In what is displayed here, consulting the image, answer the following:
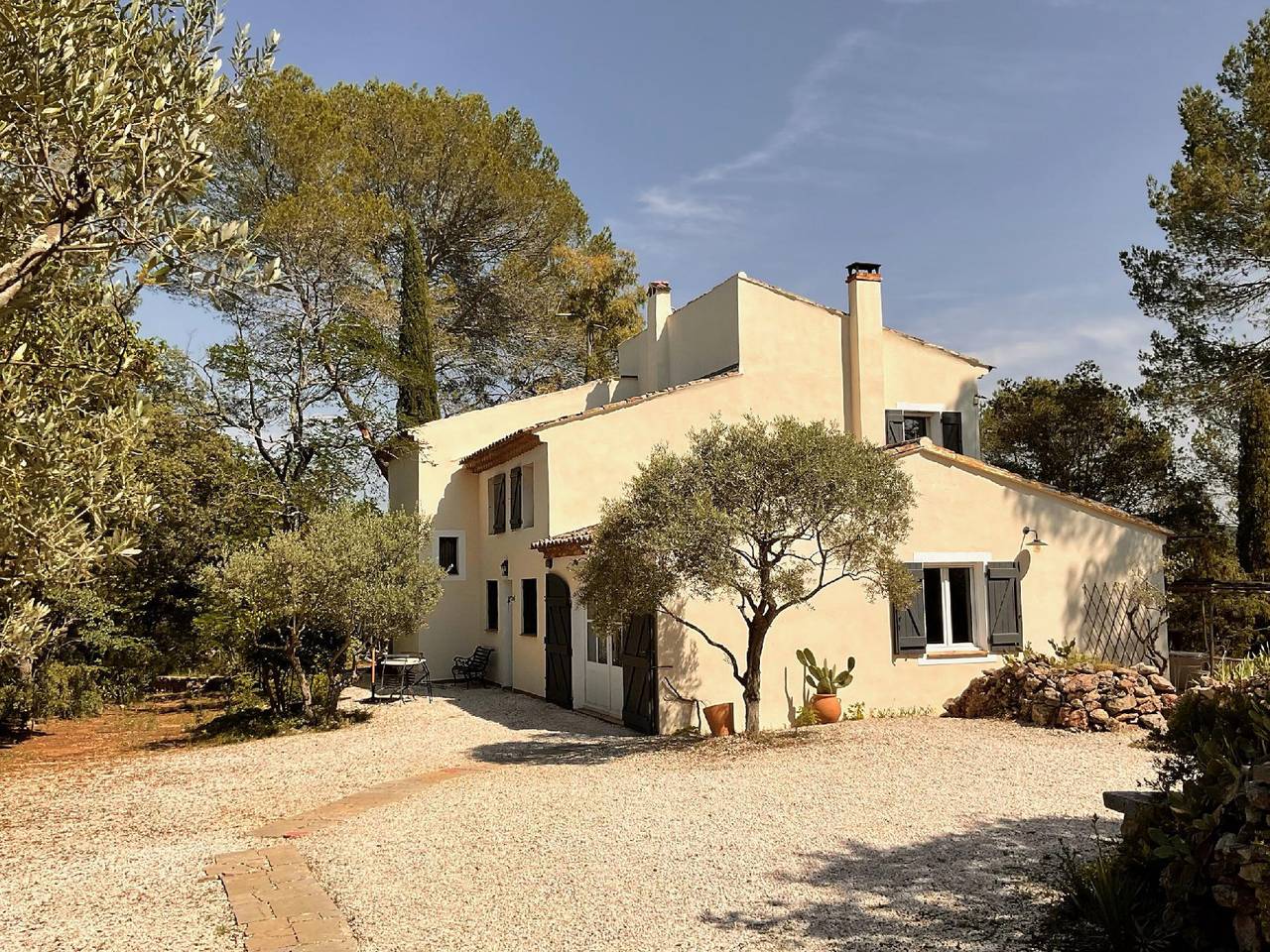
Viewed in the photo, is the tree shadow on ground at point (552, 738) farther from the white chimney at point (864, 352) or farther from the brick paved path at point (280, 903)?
the white chimney at point (864, 352)

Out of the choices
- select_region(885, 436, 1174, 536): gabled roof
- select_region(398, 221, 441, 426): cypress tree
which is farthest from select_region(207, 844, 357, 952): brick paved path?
select_region(398, 221, 441, 426): cypress tree

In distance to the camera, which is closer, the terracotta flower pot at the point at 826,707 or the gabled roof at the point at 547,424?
the terracotta flower pot at the point at 826,707

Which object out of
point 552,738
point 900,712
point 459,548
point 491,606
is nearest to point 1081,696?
point 900,712

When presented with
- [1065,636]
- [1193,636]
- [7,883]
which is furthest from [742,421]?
[7,883]

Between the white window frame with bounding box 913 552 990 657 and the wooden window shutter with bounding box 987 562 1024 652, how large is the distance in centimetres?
9

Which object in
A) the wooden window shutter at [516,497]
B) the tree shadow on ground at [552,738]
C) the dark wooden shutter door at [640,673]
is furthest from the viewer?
the wooden window shutter at [516,497]

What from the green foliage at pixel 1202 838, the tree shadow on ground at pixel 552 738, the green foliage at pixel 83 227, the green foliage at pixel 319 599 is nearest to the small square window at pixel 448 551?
the tree shadow on ground at pixel 552 738

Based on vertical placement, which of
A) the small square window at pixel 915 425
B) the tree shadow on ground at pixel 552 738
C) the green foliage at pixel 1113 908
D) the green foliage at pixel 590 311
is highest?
the green foliage at pixel 590 311

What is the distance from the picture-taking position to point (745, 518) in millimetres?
11586

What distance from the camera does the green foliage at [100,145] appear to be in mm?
4914

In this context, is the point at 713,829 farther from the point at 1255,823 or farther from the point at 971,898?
the point at 1255,823

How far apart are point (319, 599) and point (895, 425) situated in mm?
12640

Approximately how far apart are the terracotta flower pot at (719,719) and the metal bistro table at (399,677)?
7338 mm

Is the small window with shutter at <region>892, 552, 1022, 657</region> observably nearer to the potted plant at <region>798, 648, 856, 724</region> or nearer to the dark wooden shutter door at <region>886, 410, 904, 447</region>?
the potted plant at <region>798, 648, 856, 724</region>
